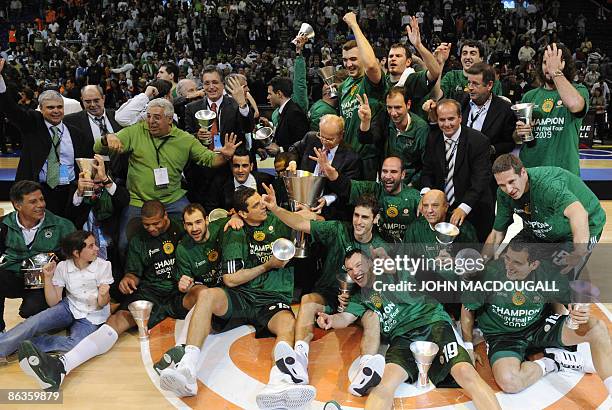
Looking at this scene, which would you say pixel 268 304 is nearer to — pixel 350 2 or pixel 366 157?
pixel 366 157

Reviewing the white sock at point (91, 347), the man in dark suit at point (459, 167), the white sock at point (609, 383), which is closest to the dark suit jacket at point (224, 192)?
the man in dark suit at point (459, 167)

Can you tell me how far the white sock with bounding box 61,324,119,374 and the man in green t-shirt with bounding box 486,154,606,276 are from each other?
2.70 meters

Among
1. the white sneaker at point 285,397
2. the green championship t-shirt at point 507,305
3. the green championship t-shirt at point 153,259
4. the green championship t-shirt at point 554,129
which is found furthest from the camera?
the green championship t-shirt at point 554,129

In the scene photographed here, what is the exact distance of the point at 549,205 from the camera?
4312 millimetres

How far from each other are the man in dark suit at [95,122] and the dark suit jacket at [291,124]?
1562 mm

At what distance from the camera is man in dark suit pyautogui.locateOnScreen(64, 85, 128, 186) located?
5.59 meters

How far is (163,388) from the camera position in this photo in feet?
13.1

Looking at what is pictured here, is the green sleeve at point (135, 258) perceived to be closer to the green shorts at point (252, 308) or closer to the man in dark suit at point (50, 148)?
the green shorts at point (252, 308)

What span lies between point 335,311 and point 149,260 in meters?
1.44

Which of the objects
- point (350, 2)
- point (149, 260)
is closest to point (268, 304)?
point (149, 260)

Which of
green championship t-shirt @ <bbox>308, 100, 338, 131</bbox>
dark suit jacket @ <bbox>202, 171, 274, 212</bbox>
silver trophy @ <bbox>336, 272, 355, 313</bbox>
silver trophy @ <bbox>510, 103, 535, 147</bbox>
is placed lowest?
silver trophy @ <bbox>336, 272, 355, 313</bbox>

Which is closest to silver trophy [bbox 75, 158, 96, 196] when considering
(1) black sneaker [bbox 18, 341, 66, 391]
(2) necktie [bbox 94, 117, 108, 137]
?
(2) necktie [bbox 94, 117, 108, 137]

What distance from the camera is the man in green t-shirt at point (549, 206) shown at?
13.6ft

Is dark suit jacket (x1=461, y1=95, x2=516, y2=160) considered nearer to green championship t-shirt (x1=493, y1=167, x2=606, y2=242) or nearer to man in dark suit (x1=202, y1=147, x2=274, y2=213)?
green championship t-shirt (x1=493, y1=167, x2=606, y2=242)
